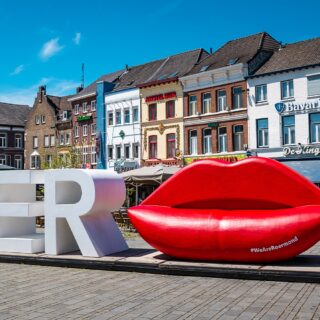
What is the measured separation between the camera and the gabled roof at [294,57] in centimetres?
3011

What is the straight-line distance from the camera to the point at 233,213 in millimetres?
10672

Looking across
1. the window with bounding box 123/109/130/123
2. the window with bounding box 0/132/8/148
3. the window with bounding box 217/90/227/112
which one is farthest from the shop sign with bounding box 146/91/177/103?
the window with bounding box 0/132/8/148

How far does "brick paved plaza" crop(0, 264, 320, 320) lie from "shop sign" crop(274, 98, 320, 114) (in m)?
22.0

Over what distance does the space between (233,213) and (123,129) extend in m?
31.2

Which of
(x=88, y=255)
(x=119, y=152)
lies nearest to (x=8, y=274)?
(x=88, y=255)

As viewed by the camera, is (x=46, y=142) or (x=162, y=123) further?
(x=46, y=142)

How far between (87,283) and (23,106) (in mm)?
59783

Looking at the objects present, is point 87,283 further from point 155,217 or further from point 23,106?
point 23,106

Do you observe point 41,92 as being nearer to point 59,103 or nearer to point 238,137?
point 59,103

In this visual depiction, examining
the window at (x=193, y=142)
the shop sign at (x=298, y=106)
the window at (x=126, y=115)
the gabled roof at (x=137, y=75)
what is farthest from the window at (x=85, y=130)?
the shop sign at (x=298, y=106)

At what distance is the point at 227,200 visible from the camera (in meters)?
11.1

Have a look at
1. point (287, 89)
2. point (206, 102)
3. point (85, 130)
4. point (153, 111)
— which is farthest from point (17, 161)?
point (287, 89)

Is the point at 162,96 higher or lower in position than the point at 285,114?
higher

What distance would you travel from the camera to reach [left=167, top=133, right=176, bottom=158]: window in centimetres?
3747
